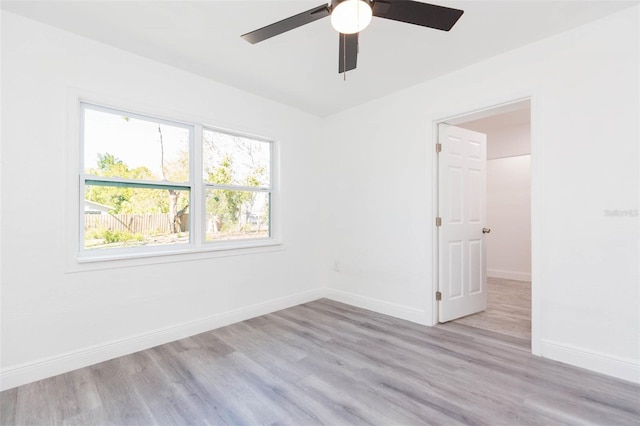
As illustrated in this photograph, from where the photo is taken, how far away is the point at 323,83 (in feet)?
10.5

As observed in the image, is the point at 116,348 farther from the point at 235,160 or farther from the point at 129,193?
the point at 235,160

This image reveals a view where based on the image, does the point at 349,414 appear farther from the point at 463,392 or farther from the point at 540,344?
the point at 540,344

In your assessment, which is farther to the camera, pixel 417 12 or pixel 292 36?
pixel 292 36

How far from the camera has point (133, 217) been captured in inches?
108

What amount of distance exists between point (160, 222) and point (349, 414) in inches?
91.8

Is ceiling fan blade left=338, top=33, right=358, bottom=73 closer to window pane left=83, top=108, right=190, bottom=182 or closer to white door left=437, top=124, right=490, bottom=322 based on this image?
white door left=437, top=124, right=490, bottom=322

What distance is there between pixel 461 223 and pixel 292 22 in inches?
107

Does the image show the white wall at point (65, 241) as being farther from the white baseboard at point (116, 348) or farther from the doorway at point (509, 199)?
the doorway at point (509, 199)

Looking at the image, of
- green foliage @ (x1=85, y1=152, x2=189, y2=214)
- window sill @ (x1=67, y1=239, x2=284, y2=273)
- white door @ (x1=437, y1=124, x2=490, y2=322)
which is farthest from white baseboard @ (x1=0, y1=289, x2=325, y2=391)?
white door @ (x1=437, y1=124, x2=490, y2=322)

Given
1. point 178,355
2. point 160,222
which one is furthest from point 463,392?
point 160,222

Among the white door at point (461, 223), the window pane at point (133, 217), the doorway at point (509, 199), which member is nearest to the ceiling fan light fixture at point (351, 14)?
the white door at point (461, 223)

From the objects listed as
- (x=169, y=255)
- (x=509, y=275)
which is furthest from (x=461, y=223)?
(x=169, y=255)

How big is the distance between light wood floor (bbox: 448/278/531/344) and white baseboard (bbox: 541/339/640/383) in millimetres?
329

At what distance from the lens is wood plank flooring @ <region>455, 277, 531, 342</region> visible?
119 inches
